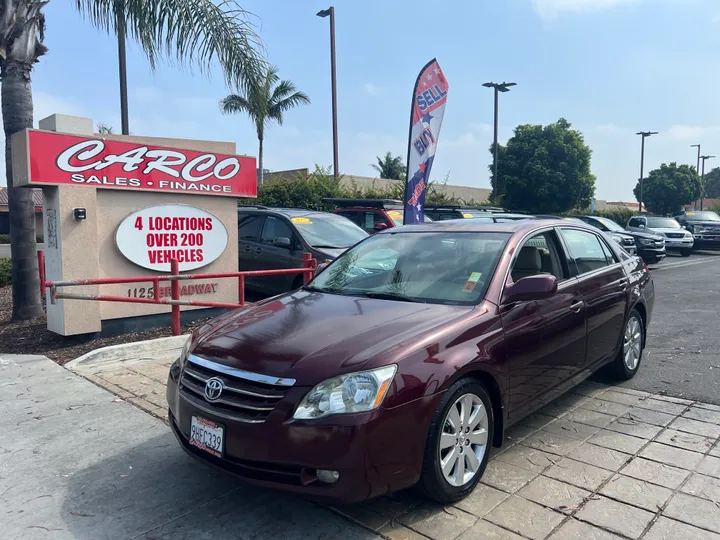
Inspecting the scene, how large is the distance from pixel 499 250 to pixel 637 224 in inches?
756

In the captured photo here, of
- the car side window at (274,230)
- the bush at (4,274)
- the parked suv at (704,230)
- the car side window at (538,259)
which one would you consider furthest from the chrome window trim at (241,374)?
the parked suv at (704,230)

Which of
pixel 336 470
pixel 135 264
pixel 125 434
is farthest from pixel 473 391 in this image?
pixel 135 264

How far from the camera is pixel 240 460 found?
2926mm

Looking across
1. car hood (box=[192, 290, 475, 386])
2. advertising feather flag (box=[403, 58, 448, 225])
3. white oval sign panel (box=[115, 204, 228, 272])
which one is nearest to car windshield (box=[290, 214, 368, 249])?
advertising feather flag (box=[403, 58, 448, 225])

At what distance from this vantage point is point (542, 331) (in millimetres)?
3918

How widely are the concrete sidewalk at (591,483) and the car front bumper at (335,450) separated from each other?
1.30 ft

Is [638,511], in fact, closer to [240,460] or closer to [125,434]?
[240,460]

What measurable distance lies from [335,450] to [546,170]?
1177 inches

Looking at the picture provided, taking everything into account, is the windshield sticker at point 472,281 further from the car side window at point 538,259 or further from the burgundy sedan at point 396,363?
the car side window at point 538,259

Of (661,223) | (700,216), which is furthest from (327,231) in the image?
(700,216)

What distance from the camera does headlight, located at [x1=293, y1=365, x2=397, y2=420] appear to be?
278cm

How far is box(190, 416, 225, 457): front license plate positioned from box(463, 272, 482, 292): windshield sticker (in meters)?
1.75

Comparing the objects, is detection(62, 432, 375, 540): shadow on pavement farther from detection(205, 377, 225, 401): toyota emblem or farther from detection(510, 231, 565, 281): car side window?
detection(510, 231, 565, 281): car side window

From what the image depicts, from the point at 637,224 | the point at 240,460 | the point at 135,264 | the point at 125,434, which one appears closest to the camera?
the point at 240,460
